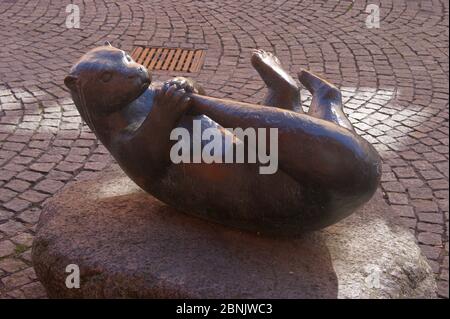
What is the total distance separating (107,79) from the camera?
9.93 feet

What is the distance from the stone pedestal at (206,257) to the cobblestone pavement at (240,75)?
0.69m

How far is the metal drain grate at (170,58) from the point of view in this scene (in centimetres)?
709

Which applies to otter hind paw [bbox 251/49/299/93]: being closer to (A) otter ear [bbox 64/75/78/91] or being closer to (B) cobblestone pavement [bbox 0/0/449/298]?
(A) otter ear [bbox 64/75/78/91]

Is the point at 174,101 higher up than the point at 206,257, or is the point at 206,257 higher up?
the point at 174,101

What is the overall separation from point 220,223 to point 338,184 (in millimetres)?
797

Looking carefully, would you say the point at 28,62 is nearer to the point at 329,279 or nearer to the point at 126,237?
the point at 126,237

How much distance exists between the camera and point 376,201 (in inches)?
149

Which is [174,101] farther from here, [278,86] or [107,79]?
[278,86]

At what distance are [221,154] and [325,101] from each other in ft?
2.56

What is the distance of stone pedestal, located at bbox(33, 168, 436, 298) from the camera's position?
2.91 metres

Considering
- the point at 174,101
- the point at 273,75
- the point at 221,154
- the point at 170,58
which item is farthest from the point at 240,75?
the point at 174,101

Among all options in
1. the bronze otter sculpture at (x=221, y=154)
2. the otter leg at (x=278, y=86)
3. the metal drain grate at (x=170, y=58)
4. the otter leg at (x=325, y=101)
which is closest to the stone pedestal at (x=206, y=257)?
the bronze otter sculpture at (x=221, y=154)

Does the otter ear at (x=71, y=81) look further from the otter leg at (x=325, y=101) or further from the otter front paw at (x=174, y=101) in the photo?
the otter leg at (x=325, y=101)

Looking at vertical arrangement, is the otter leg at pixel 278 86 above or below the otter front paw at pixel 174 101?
below
